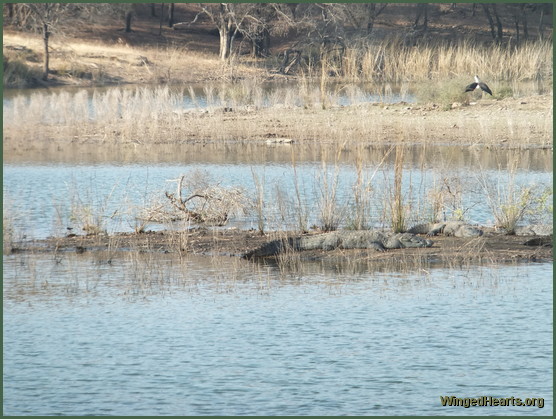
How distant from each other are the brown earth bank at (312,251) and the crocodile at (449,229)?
0.13 metres

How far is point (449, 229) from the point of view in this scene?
1284cm

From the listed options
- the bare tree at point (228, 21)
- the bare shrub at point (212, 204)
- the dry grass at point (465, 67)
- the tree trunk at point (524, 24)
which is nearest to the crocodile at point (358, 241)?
the bare shrub at point (212, 204)

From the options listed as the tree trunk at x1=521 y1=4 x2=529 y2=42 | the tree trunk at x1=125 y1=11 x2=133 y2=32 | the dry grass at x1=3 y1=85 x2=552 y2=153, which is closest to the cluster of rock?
the dry grass at x1=3 y1=85 x2=552 y2=153

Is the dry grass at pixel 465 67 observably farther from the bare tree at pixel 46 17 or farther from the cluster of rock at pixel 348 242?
the cluster of rock at pixel 348 242

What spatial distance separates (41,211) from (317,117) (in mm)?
12118

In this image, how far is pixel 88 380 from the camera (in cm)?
775

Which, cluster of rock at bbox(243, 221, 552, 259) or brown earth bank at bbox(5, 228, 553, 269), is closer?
brown earth bank at bbox(5, 228, 553, 269)

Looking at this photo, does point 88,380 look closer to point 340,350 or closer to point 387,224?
point 340,350

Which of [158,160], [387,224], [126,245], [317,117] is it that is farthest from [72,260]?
[317,117]

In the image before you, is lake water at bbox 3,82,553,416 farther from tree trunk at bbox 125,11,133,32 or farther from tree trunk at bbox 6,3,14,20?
tree trunk at bbox 6,3,14,20

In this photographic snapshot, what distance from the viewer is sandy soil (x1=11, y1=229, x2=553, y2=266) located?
11.8 m

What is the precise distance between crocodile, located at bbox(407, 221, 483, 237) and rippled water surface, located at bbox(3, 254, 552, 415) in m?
1.39

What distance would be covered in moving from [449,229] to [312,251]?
195 centimetres

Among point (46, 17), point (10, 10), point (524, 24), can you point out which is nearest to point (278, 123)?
point (46, 17)
